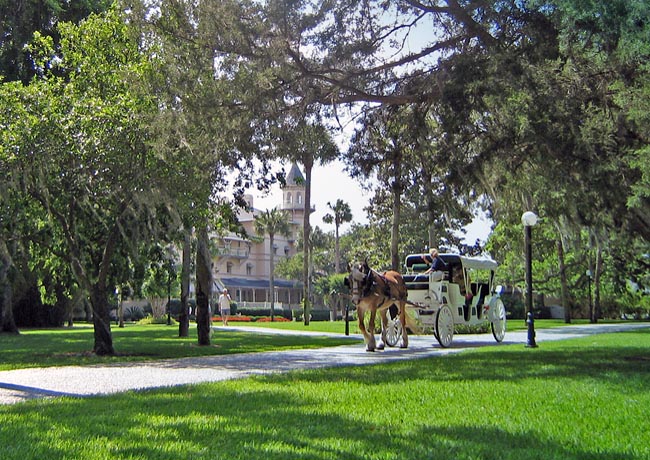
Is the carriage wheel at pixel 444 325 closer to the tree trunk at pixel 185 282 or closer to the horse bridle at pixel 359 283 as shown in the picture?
the horse bridle at pixel 359 283

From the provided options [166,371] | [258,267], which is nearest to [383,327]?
[166,371]

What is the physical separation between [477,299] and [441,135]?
6.51 m

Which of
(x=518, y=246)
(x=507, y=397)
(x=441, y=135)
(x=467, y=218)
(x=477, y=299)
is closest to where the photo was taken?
(x=507, y=397)

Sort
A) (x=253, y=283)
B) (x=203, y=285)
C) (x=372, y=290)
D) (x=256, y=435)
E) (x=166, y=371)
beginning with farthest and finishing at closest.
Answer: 1. (x=253, y=283)
2. (x=203, y=285)
3. (x=372, y=290)
4. (x=166, y=371)
5. (x=256, y=435)

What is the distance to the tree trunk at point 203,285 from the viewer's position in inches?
732

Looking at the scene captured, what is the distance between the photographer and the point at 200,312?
64.4ft

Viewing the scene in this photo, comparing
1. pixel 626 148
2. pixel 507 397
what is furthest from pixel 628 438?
pixel 626 148

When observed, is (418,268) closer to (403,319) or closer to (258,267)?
(403,319)

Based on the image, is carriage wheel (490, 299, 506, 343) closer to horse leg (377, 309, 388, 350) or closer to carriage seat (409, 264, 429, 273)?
carriage seat (409, 264, 429, 273)

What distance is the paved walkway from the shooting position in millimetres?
10016

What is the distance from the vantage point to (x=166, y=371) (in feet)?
41.3

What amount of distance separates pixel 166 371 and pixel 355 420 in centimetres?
663

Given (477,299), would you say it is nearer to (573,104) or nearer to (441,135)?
(441,135)

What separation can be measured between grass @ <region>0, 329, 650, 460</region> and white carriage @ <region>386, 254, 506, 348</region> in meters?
6.79
